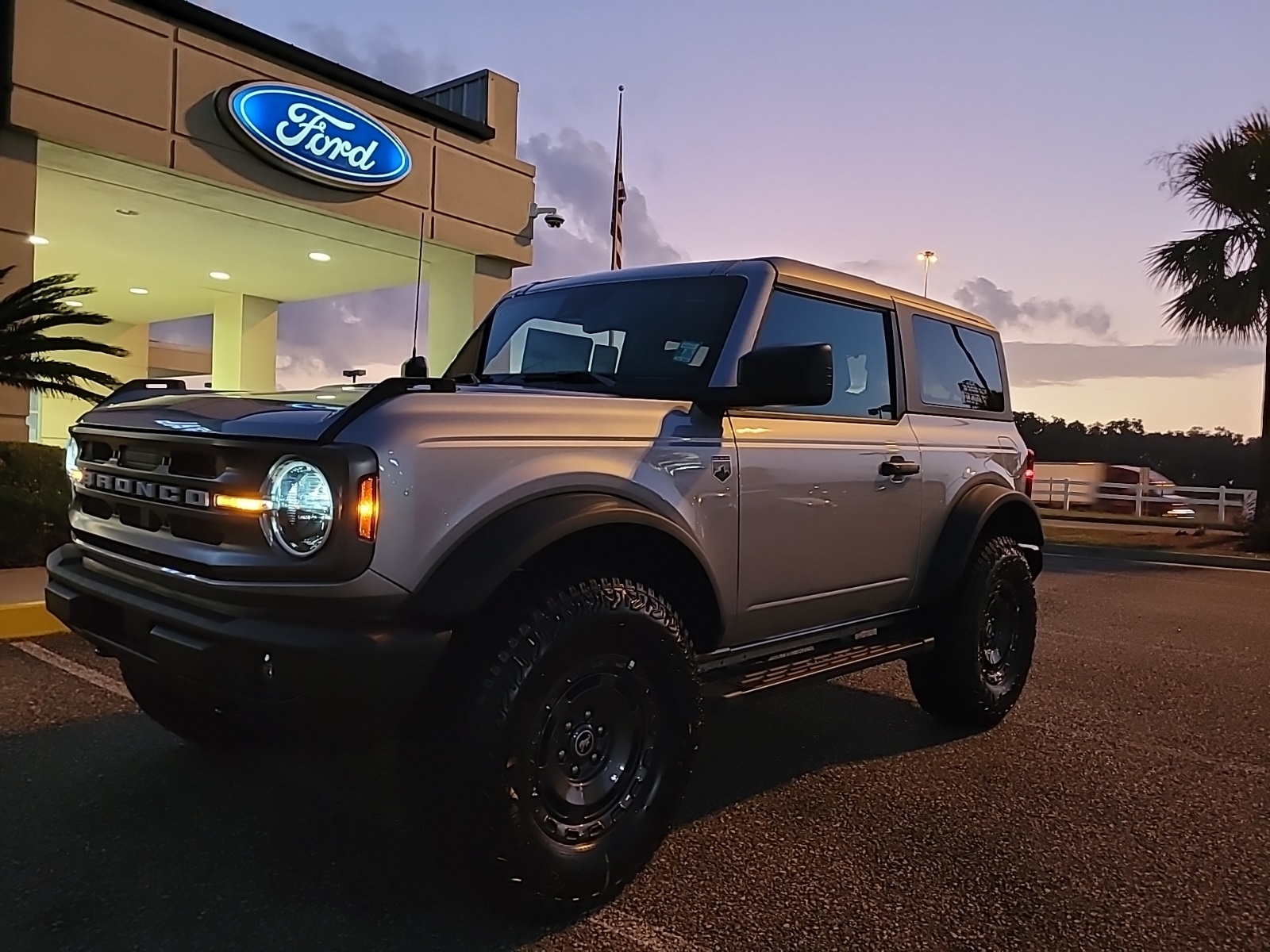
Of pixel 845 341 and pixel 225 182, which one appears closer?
pixel 845 341

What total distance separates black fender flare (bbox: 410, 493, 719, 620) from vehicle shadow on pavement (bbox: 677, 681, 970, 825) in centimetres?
90

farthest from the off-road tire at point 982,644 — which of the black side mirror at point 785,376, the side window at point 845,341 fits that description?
the black side mirror at point 785,376

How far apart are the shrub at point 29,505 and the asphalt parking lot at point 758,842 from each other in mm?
3253

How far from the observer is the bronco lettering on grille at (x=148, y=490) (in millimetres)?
2646

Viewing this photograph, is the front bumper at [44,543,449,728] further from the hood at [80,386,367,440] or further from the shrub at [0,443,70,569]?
the shrub at [0,443,70,569]

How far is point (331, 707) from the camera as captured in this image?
235 centimetres

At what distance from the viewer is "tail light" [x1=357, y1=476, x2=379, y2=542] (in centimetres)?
239

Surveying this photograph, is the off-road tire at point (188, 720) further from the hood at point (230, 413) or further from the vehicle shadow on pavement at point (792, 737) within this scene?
the vehicle shadow on pavement at point (792, 737)

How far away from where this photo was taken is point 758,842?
3242mm

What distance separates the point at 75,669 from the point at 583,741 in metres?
3.67

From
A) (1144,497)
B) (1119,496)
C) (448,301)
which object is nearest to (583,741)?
(448,301)

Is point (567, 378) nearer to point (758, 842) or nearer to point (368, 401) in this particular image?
point (368, 401)

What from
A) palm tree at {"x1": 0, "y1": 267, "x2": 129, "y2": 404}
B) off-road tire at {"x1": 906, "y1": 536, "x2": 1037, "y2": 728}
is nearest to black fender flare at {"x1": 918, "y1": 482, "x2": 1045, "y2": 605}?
off-road tire at {"x1": 906, "y1": 536, "x2": 1037, "y2": 728}

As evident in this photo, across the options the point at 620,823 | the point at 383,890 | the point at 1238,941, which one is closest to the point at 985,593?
the point at 1238,941
